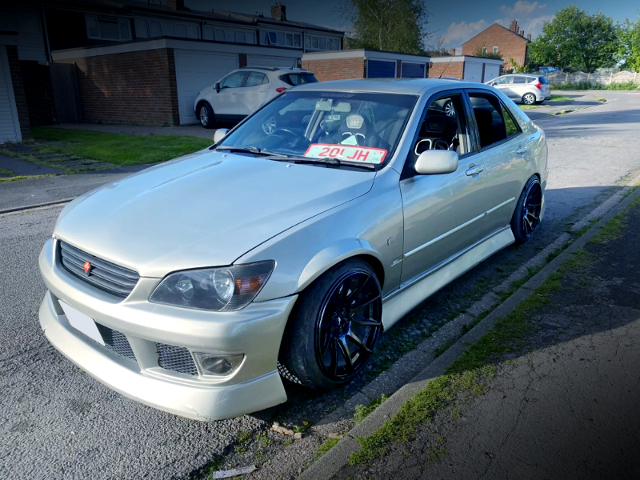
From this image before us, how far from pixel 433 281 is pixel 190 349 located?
6.59ft

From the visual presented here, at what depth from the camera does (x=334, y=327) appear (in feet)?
9.17

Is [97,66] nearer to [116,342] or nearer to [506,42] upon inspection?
[116,342]

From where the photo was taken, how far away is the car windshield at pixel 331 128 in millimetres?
3445

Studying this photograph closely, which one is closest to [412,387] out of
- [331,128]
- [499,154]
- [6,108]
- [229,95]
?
[331,128]

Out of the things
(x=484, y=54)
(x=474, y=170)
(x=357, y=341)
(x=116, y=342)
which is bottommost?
(x=357, y=341)

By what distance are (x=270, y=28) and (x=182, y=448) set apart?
3932 centimetres

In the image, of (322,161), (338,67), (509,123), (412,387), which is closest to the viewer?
(412,387)

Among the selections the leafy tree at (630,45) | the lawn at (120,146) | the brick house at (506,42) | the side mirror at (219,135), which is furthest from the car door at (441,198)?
the brick house at (506,42)

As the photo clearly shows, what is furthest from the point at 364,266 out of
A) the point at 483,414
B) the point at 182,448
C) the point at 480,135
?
the point at 480,135

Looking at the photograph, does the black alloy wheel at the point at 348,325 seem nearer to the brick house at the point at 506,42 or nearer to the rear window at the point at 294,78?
the rear window at the point at 294,78

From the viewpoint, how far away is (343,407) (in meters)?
2.80

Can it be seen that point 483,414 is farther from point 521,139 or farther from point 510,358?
point 521,139

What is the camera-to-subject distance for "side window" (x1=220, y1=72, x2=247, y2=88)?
631 inches

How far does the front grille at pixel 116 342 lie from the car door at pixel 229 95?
14.3 metres
